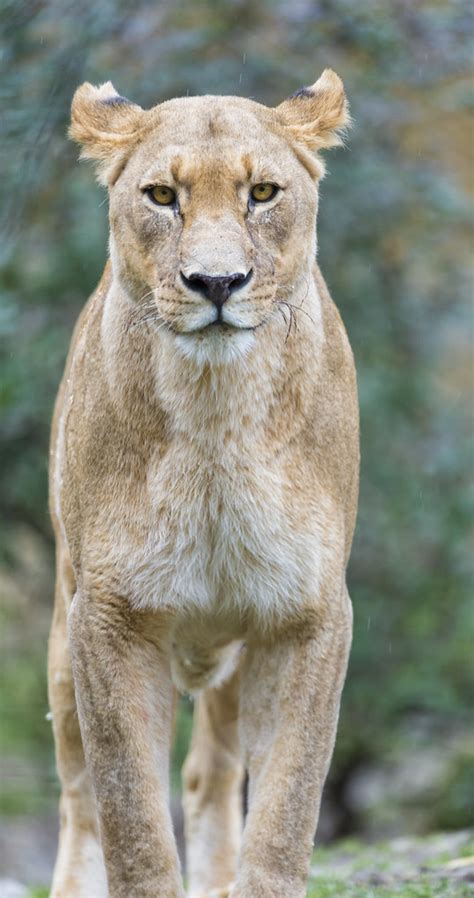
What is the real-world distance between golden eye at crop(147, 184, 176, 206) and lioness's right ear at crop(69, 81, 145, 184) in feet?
1.16

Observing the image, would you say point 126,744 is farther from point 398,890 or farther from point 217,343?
point 398,890

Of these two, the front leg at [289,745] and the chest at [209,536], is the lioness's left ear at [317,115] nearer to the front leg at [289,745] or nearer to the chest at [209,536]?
the chest at [209,536]

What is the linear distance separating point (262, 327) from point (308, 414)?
0.37m

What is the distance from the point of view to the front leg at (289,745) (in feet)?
14.9

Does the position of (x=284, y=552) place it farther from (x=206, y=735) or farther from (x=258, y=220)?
(x=206, y=735)

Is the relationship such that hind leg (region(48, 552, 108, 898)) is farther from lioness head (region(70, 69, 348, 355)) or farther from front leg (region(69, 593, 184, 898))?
lioness head (region(70, 69, 348, 355))

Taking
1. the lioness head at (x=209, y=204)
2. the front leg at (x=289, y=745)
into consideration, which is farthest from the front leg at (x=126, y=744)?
the lioness head at (x=209, y=204)

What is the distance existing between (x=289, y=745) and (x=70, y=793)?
55.8 inches

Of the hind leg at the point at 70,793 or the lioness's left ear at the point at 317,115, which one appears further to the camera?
the hind leg at the point at 70,793

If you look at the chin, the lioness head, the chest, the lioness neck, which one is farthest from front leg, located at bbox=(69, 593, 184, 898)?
the lioness head

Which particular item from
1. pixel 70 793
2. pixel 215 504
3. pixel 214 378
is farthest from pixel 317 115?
pixel 70 793

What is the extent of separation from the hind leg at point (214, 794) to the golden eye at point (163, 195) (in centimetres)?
222

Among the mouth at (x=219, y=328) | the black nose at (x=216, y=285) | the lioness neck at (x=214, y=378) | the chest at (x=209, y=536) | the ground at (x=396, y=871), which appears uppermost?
the black nose at (x=216, y=285)

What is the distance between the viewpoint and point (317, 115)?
196 inches
